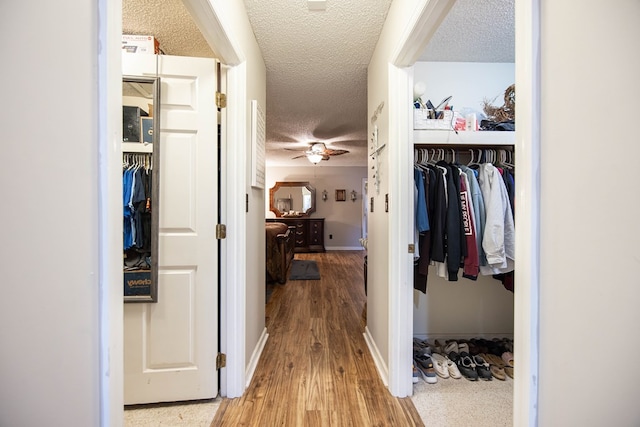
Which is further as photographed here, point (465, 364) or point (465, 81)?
point (465, 81)

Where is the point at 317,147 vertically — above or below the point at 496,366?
above

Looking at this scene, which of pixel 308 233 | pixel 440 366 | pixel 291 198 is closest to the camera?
pixel 440 366

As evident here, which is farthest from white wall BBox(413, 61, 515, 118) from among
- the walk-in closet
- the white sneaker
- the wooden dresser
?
the wooden dresser

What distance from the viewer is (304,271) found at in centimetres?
468

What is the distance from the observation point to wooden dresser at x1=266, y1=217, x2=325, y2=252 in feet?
22.4
